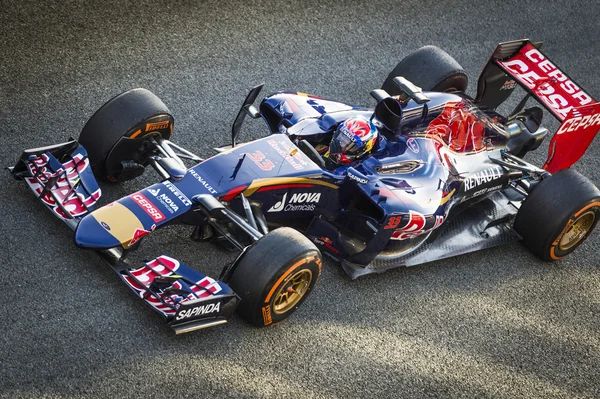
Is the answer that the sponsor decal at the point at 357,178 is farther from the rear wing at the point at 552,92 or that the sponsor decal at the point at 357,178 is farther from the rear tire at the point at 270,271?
the rear wing at the point at 552,92

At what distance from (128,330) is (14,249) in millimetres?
1153

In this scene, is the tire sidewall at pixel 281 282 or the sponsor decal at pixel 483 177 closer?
the tire sidewall at pixel 281 282

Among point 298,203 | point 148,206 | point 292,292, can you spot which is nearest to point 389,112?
point 298,203

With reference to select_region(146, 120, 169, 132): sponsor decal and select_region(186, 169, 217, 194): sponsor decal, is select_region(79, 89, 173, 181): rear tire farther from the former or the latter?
select_region(186, 169, 217, 194): sponsor decal

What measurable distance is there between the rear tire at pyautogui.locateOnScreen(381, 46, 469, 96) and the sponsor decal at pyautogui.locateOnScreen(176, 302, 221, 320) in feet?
11.1

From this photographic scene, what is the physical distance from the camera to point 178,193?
583 cm

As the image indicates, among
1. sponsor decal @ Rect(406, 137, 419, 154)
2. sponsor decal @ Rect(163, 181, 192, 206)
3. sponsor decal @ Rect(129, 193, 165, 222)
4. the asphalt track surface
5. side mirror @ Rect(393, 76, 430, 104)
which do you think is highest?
side mirror @ Rect(393, 76, 430, 104)

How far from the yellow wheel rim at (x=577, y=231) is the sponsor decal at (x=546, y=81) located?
2.89 feet

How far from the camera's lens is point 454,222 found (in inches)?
278

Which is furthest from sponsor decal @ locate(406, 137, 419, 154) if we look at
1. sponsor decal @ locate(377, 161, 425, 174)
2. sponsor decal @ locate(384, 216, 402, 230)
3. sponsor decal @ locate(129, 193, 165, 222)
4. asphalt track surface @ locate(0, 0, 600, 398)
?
sponsor decal @ locate(129, 193, 165, 222)

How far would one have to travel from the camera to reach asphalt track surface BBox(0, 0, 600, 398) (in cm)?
536

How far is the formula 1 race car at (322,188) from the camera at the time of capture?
5.52 metres

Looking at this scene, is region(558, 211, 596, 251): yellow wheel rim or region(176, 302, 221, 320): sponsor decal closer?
region(176, 302, 221, 320): sponsor decal

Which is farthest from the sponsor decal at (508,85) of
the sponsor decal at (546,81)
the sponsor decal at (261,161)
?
the sponsor decal at (261,161)
